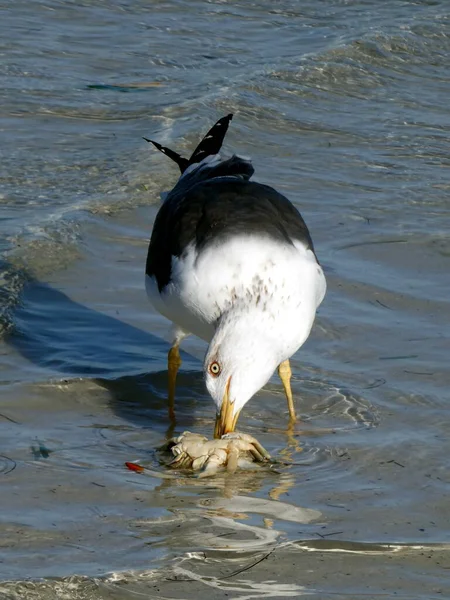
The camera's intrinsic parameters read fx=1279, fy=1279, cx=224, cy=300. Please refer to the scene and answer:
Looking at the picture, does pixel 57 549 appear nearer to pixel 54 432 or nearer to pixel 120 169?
pixel 54 432

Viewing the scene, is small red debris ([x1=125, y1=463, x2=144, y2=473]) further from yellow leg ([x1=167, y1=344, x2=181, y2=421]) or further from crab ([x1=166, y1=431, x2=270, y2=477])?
yellow leg ([x1=167, y1=344, x2=181, y2=421])

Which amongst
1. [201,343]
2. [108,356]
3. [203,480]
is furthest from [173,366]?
[203,480]

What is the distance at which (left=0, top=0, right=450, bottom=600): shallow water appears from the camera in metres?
4.25

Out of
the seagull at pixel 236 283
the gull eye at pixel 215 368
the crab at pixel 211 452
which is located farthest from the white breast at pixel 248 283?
the crab at pixel 211 452

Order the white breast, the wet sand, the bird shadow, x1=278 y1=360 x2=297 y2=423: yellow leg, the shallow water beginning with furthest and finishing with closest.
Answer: the bird shadow → x1=278 y1=360 x2=297 y2=423: yellow leg → the white breast → the shallow water → the wet sand

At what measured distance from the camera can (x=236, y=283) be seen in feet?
16.8

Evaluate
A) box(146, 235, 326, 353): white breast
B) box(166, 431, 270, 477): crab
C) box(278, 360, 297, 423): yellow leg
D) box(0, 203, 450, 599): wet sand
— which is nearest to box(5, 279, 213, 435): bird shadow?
box(0, 203, 450, 599): wet sand

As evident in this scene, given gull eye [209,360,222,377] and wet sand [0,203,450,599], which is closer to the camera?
wet sand [0,203,450,599]

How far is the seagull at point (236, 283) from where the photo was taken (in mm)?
4977

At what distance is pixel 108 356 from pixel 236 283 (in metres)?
1.43

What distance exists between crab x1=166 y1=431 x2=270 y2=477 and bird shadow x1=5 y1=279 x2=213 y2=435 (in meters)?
0.53

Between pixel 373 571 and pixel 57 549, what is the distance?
40.4 inches

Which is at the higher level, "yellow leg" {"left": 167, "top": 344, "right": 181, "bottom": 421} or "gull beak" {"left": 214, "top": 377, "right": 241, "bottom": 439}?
"gull beak" {"left": 214, "top": 377, "right": 241, "bottom": 439}

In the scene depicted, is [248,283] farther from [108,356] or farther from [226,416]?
[108,356]
